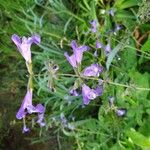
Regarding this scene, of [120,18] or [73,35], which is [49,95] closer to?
[73,35]

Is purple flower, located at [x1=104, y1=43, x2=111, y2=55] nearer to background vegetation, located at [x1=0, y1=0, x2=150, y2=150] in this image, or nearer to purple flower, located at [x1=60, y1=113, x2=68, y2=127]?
background vegetation, located at [x1=0, y1=0, x2=150, y2=150]

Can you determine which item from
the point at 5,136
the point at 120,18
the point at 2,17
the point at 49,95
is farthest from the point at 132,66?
the point at 5,136

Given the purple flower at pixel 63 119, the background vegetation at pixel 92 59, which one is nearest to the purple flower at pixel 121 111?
the background vegetation at pixel 92 59

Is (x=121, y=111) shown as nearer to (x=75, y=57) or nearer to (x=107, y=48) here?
(x=107, y=48)

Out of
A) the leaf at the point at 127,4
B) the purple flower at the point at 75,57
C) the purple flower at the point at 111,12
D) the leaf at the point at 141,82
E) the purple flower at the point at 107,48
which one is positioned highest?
the leaf at the point at 127,4

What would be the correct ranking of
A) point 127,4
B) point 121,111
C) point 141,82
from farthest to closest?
1. point 127,4
2. point 121,111
3. point 141,82

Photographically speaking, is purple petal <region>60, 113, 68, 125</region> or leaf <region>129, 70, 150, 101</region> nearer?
leaf <region>129, 70, 150, 101</region>

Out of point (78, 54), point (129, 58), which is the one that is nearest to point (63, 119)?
point (129, 58)

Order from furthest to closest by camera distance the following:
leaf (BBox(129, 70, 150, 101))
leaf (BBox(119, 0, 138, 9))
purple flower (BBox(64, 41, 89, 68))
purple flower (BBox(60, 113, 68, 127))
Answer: purple flower (BBox(60, 113, 68, 127)) → leaf (BBox(119, 0, 138, 9)) → leaf (BBox(129, 70, 150, 101)) → purple flower (BBox(64, 41, 89, 68))

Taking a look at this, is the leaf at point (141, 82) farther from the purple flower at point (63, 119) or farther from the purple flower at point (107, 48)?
the purple flower at point (63, 119)

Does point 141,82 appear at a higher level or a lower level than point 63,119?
higher

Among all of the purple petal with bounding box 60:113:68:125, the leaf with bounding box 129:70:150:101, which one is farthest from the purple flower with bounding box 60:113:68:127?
the leaf with bounding box 129:70:150:101
